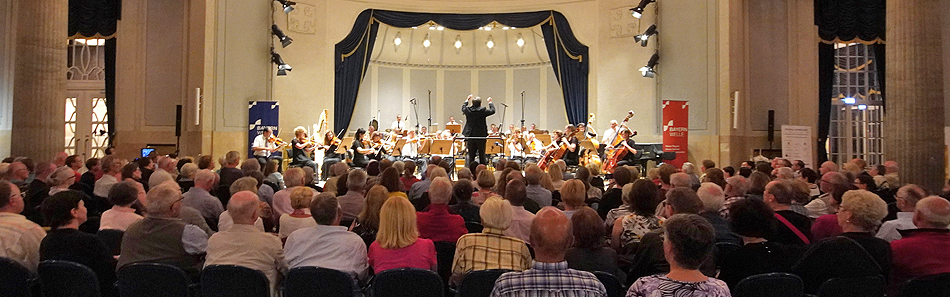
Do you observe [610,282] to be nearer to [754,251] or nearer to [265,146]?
[754,251]

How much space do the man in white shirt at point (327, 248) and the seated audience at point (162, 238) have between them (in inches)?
18.8

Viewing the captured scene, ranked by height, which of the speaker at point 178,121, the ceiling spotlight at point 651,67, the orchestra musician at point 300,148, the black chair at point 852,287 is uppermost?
the ceiling spotlight at point 651,67

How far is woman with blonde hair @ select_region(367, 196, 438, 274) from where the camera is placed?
3.37 meters

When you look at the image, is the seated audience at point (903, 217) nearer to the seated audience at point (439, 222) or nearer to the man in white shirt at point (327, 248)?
the seated audience at point (439, 222)

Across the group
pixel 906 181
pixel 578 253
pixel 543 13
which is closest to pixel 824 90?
pixel 906 181

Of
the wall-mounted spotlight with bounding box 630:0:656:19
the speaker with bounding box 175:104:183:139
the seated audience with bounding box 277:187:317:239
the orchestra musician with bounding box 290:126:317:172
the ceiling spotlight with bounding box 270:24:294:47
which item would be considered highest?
the wall-mounted spotlight with bounding box 630:0:656:19

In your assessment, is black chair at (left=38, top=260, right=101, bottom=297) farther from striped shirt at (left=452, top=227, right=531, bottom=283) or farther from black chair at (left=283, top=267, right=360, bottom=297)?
striped shirt at (left=452, top=227, right=531, bottom=283)

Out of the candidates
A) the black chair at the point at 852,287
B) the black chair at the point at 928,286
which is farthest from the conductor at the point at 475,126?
the black chair at the point at 928,286

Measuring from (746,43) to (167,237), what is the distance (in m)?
11.3

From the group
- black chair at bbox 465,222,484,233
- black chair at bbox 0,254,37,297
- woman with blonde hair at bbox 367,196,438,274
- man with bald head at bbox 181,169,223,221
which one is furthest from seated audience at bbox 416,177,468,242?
black chair at bbox 0,254,37,297

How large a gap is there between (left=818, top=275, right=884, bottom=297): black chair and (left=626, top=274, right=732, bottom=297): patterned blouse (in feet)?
3.82

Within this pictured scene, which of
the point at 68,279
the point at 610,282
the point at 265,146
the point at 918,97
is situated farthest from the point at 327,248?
the point at 265,146

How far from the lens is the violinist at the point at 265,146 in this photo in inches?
482

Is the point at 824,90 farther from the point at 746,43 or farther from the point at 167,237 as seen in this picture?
the point at 167,237
